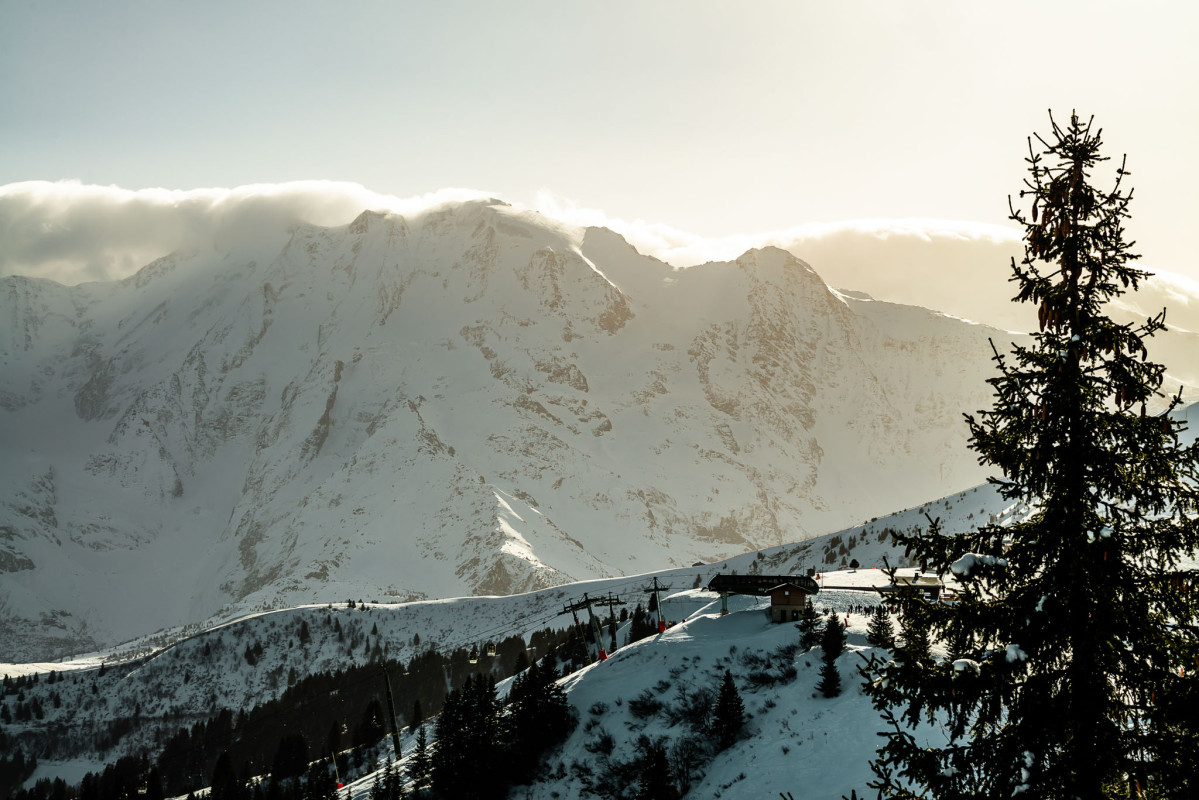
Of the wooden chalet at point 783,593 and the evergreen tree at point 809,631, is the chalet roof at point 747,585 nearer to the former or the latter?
the wooden chalet at point 783,593

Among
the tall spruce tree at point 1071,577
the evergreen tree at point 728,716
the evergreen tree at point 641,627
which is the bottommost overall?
the evergreen tree at point 641,627

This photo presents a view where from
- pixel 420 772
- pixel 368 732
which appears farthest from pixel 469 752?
pixel 368 732

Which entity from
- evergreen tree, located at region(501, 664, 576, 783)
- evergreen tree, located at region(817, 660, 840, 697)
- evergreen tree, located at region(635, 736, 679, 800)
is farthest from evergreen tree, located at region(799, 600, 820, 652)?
evergreen tree, located at region(501, 664, 576, 783)

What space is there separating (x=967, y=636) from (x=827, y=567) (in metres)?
162

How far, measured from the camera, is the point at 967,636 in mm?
10930

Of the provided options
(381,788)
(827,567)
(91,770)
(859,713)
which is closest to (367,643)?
(91,770)

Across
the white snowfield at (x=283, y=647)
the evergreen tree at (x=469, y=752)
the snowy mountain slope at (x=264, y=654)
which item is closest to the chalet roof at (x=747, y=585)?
the evergreen tree at (x=469, y=752)

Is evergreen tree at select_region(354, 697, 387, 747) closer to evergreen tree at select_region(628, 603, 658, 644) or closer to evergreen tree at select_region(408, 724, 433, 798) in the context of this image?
evergreen tree at select_region(628, 603, 658, 644)

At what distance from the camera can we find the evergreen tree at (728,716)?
201ft

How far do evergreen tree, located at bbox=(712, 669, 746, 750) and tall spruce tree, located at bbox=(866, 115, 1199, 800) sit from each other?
53336 mm

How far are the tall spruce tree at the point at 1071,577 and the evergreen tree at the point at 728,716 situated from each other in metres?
53.3

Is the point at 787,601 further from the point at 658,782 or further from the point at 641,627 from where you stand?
the point at 658,782

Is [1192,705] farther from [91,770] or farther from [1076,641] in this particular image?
[91,770]

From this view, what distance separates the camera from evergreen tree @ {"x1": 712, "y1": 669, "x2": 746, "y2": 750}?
6119cm
